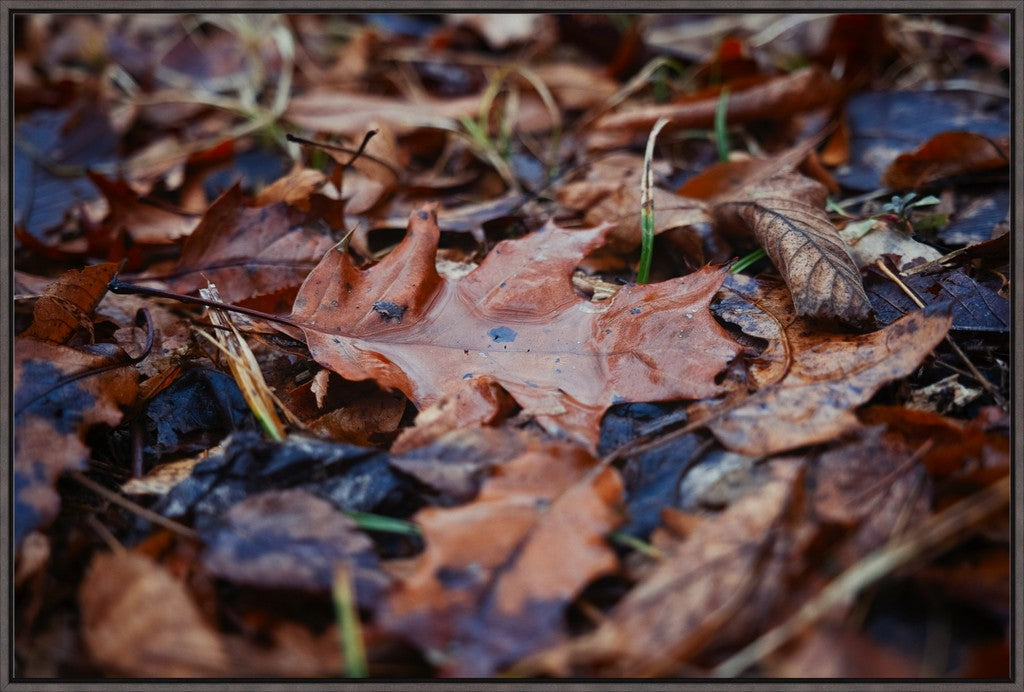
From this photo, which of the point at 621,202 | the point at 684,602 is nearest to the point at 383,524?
the point at 684,602

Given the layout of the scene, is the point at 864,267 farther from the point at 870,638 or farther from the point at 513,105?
the point at 513,105

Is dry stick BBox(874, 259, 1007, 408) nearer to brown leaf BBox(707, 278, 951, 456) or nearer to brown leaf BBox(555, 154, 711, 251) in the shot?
brown leaf BBox(707, 278, 951, 456)

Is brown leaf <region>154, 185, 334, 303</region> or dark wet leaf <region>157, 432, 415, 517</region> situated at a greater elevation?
brown leaf <region>154, 185, 334, 303</region>

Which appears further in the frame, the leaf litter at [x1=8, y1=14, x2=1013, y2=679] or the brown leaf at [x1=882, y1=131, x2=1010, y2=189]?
Result: the brown leaf at [x1=882, y1=131, x2=1010, y2=189]

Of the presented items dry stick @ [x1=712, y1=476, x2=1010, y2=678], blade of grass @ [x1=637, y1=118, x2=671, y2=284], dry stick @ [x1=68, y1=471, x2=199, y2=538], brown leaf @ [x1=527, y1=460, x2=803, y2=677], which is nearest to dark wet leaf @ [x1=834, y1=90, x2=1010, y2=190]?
blade of grass @ [x1=637, y1=118, x2=671, y2=284]

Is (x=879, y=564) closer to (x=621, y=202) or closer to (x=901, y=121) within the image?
(x=621, y=202)

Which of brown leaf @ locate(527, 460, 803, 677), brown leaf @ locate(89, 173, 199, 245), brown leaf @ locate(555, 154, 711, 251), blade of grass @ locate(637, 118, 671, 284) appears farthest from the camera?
brown leaf @ locate(89, 173, 199, 245)
